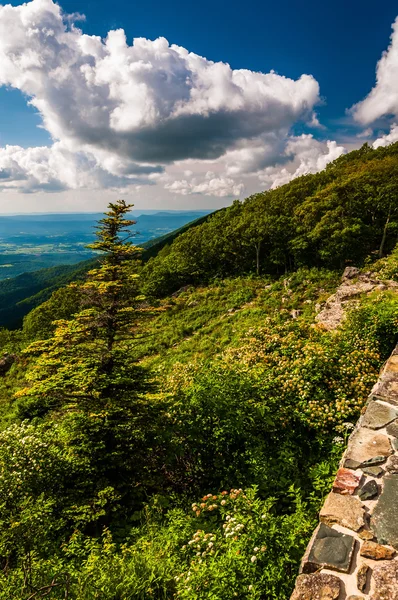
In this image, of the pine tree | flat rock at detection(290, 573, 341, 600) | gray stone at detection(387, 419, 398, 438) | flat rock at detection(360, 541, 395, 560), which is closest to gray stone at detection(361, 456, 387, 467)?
gray stone at detection(387, 419, 398, 438)

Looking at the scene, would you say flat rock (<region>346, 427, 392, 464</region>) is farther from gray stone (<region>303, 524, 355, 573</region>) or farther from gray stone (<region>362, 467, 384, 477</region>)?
gray stone (<region>303, 524, 355, 573</region>)

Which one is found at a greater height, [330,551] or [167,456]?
[330,551]

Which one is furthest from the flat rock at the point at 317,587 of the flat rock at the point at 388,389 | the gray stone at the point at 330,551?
the flat rock at the point at 388,389

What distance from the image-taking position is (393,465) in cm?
490

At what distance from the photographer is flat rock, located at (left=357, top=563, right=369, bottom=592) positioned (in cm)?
335

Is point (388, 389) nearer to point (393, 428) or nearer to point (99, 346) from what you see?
point (393, 428)

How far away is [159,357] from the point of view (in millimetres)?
23578

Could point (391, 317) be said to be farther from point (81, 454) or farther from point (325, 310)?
point (81, 454)

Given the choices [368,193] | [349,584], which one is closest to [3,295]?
[368,193]

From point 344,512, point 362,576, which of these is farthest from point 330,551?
point 344,512

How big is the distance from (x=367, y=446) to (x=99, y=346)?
8.80 metres

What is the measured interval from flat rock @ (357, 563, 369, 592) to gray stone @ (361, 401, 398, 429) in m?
2.81

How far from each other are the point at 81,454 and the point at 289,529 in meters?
6.74

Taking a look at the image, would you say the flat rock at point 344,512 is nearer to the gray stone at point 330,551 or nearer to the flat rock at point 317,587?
the gray stone at point 330,551
